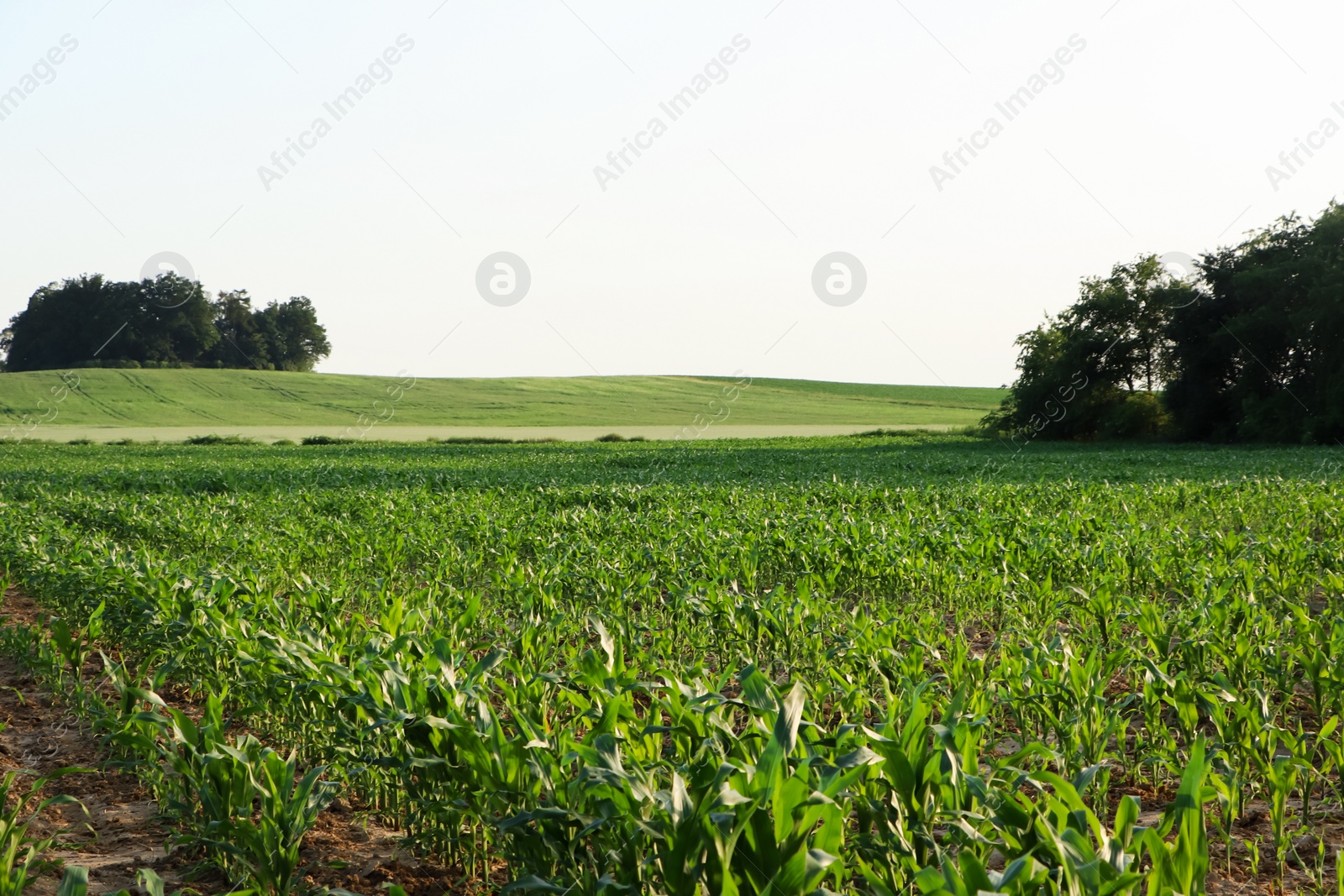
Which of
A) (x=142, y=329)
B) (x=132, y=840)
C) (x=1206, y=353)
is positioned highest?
(x=142, y=329)

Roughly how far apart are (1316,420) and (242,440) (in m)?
49.2

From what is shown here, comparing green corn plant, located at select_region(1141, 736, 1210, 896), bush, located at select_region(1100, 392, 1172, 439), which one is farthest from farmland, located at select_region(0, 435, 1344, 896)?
bush, located at select_region(1100, 392, 1172, 439)

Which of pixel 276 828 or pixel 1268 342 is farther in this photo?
pixel 1268 342

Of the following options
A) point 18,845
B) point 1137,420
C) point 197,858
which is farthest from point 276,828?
point 1137,420

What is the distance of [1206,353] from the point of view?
131 ft

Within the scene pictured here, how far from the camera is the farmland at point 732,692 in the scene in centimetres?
239

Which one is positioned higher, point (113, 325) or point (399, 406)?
point (113, 325)

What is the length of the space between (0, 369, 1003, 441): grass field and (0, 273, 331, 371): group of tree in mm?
11981

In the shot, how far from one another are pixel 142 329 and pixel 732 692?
337 feet

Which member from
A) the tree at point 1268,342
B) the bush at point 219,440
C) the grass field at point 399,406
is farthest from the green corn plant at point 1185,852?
the grass field at point 399,406

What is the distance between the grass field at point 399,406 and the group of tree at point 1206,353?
62.0 feet

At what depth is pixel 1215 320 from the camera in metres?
40.2

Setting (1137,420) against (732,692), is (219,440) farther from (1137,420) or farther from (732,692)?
(732,692)

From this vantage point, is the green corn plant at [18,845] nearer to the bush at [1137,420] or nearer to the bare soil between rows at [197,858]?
the bare soil between rows at [197,858]
